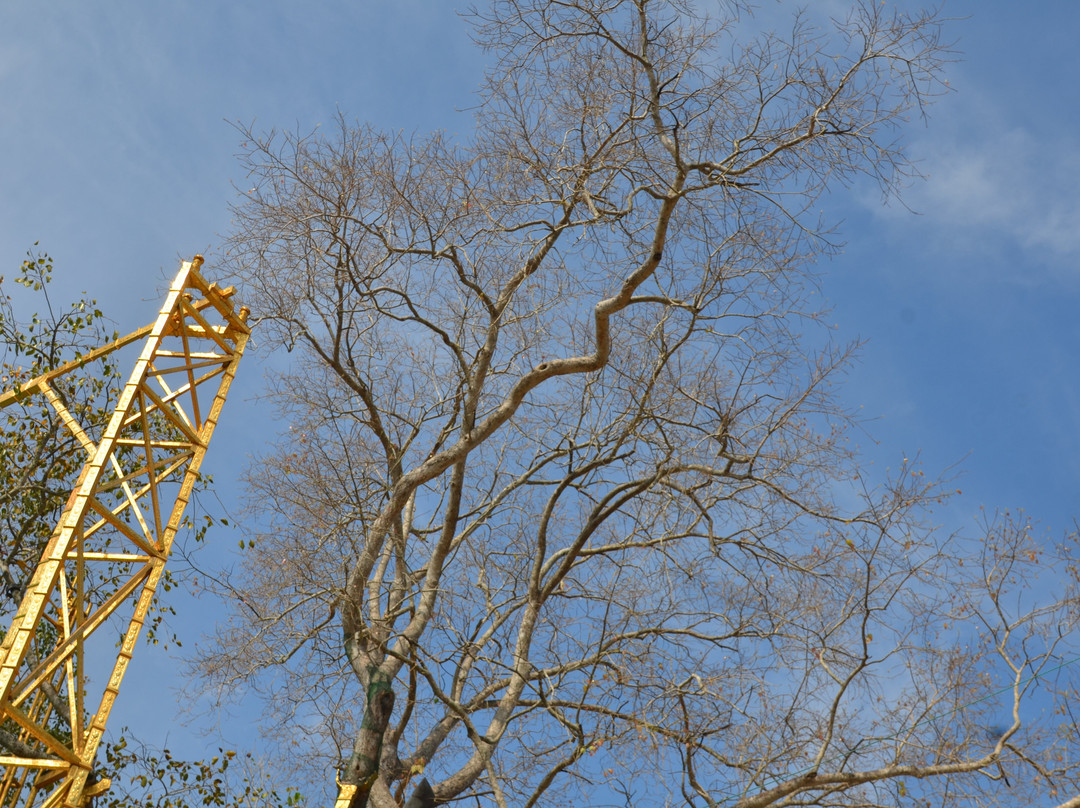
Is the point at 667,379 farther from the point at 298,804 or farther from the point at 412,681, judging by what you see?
the point at 298,804

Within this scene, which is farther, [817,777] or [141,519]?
[141,519]

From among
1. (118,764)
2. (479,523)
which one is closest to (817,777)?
(479,523)

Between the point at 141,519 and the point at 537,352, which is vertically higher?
the point at 537,352

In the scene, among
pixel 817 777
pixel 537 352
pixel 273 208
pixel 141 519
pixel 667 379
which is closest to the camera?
pixel 817 777

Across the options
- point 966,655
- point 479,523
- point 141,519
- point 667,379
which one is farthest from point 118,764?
point 966,655

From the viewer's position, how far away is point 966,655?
8312 mm

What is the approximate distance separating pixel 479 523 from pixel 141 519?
453cm

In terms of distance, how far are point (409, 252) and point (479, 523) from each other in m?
3.78

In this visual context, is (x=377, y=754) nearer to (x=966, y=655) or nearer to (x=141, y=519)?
(x=141, y=519)

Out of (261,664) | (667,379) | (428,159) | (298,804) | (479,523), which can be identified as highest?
(428,159)

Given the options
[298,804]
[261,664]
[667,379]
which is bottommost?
[298,804]

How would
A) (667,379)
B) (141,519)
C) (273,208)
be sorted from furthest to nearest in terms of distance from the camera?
(667,379) → (273,208) → (141,519)

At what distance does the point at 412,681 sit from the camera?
10.4 metres

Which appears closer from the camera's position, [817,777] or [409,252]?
[817,777]
